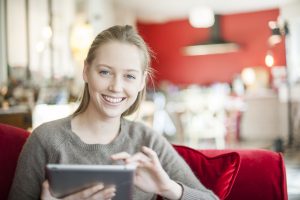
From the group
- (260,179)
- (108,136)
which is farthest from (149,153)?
(260,179)

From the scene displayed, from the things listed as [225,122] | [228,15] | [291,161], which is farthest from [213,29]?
[291,161]

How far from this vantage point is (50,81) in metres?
4.49

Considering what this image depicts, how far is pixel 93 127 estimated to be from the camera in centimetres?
108

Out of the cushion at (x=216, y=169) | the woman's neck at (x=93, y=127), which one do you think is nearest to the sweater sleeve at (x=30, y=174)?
the woman's neck at (x=93, y=127)

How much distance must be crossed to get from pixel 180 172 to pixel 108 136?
0.23 meters

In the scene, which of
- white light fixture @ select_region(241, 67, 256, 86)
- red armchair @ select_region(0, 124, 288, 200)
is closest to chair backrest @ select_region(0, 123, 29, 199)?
red armchair @ select_region(0, 124, 288, 200)

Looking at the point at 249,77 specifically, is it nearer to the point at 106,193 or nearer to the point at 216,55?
the point at 216,55

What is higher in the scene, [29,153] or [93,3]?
[93,3]

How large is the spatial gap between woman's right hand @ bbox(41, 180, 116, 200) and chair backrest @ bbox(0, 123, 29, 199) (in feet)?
1.21

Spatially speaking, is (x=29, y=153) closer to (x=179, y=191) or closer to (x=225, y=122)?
(x=179, y=191)

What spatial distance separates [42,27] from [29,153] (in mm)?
3765

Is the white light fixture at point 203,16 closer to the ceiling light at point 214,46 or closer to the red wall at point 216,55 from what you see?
the red wall at point 216,55

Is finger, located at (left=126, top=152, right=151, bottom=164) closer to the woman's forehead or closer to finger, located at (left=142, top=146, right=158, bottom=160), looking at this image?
finger, located at (left=142, top=146, right=158, bottom=160)

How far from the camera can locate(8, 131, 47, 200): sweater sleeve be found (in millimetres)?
972
